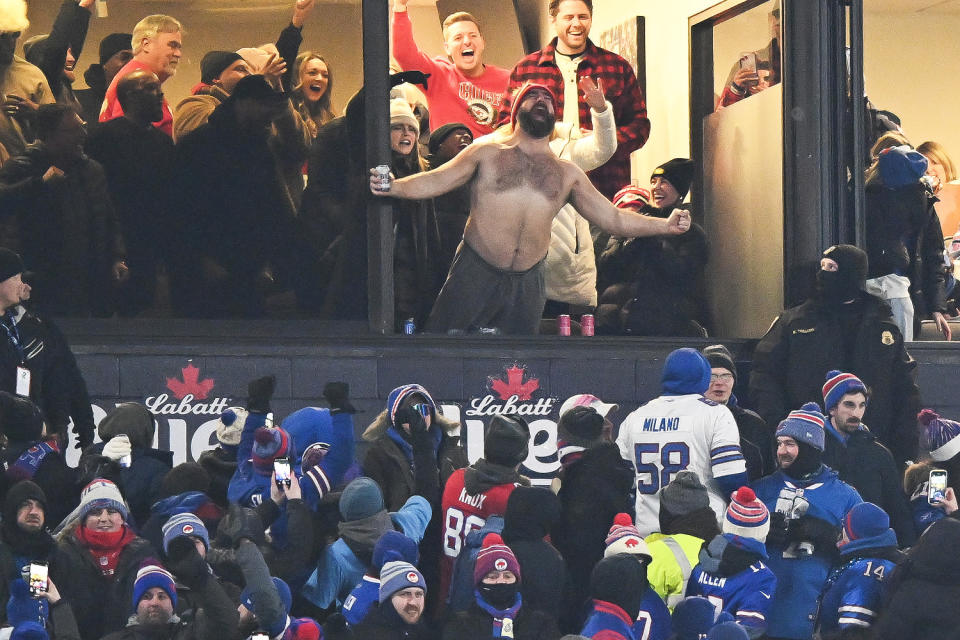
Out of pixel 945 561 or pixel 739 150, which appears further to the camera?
pixel 739 150

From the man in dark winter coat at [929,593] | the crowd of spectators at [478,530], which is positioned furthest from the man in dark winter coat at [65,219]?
the man in dark winter coat at [929,593]

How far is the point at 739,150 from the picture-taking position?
40.4ft

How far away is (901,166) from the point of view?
1175cm

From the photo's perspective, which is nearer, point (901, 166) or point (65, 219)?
point (65, 219)

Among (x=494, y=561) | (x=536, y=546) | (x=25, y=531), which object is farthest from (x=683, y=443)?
(x=25, y=531)

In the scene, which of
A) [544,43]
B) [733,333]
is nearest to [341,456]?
[733,333]

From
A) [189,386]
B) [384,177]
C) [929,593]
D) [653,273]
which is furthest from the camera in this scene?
[653,273]

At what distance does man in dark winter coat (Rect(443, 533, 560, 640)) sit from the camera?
25.3 feet

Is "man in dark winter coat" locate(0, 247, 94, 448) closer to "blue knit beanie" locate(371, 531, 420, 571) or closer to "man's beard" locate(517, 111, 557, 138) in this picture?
"blue knit beanie" locate(371, 531, 420, 571)

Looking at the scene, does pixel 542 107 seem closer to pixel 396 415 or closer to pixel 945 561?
pixel 396 415

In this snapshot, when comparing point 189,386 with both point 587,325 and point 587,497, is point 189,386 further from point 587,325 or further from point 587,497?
point 587,497

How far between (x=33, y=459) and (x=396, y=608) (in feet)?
6.69

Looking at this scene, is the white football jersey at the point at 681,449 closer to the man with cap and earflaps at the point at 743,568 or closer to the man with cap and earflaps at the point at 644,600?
the man with cap and earflaps at the point at 743,568

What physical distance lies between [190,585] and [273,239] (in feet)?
13.1
